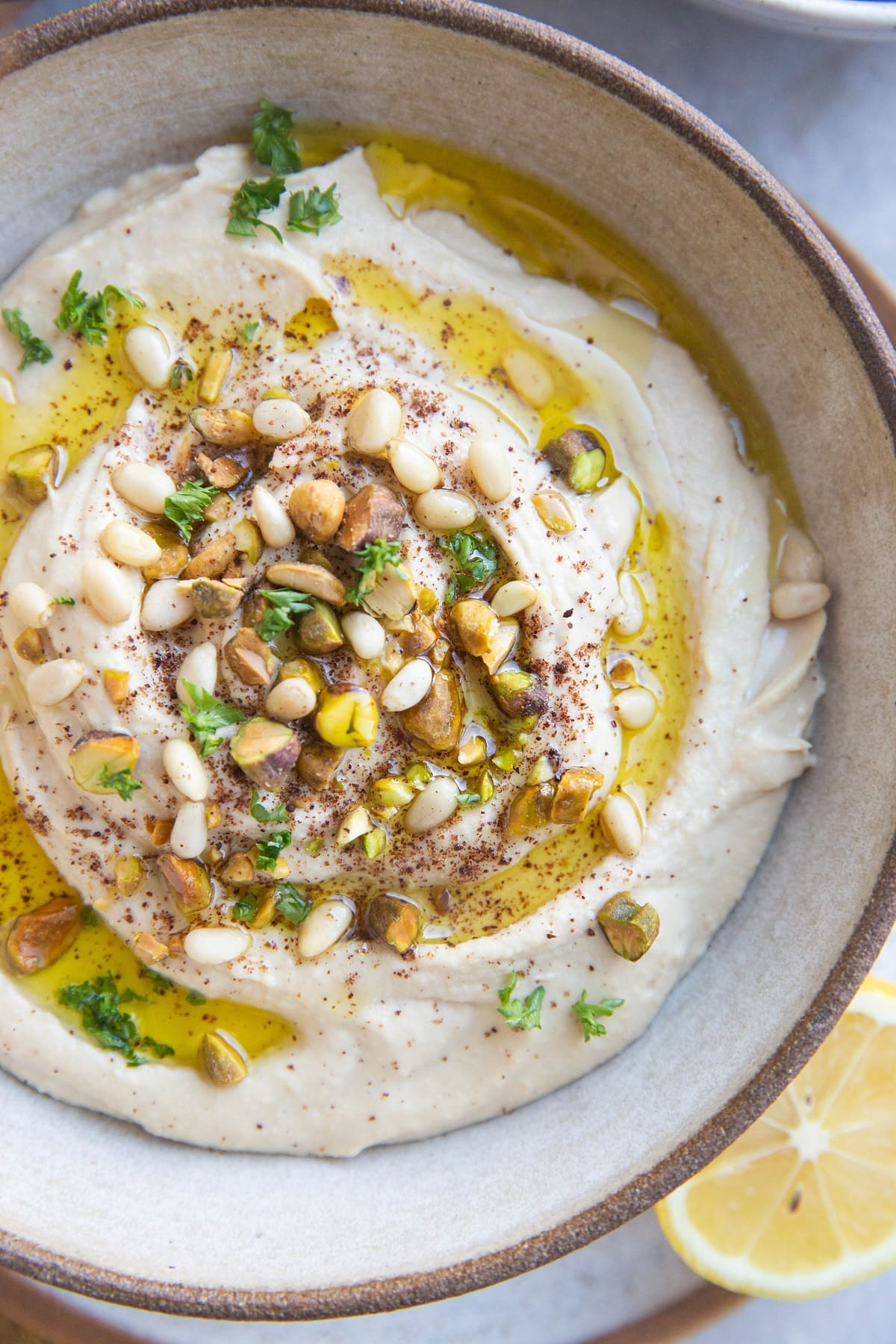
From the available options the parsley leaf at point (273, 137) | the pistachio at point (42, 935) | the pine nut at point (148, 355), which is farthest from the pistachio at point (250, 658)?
the parsley leaf at point (273, 137)

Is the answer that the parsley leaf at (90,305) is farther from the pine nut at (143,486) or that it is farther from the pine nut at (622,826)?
the pine nut at (622,826)

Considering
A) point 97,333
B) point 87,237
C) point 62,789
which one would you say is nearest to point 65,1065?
point 62,789

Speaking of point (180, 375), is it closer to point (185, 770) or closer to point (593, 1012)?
point (185, 770)

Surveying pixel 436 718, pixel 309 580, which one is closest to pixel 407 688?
pixel 436 718

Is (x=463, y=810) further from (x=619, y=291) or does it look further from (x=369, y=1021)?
(x=619, y=291)

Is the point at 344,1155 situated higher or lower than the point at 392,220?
lower

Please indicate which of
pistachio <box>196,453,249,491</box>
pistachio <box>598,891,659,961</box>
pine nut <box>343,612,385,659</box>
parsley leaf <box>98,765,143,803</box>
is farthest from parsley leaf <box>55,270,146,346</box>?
pistachio <box>598,891,659,961</box>

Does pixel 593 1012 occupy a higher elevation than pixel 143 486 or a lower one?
lower
